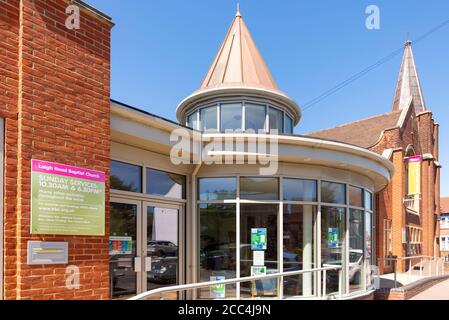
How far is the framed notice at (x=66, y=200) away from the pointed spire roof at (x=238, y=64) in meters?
7.08

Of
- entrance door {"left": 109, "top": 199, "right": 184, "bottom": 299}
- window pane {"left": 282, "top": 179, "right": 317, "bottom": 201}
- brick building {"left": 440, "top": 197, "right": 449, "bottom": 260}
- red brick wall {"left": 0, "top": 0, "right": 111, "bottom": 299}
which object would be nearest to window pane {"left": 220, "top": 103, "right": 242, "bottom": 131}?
window pane {"left": 282, "top": 179, "right": 317, "bottom": 201}

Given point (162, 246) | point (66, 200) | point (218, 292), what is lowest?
point (218, 292)

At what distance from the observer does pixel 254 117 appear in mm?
11336

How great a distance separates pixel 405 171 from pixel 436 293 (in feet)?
34.8

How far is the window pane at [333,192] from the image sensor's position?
8.71 metres

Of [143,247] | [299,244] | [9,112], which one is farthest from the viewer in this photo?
[299,244]

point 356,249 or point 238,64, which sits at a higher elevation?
point 238,64

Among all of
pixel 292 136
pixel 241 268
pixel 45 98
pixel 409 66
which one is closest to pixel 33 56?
pixel 45 98

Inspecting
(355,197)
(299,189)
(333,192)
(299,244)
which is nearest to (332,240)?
(299,244)

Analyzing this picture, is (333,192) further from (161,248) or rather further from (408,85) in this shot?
(408,85)

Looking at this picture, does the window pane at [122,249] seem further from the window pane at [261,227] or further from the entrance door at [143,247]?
the window pane at [261,227]

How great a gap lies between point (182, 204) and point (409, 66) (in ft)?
94.9
